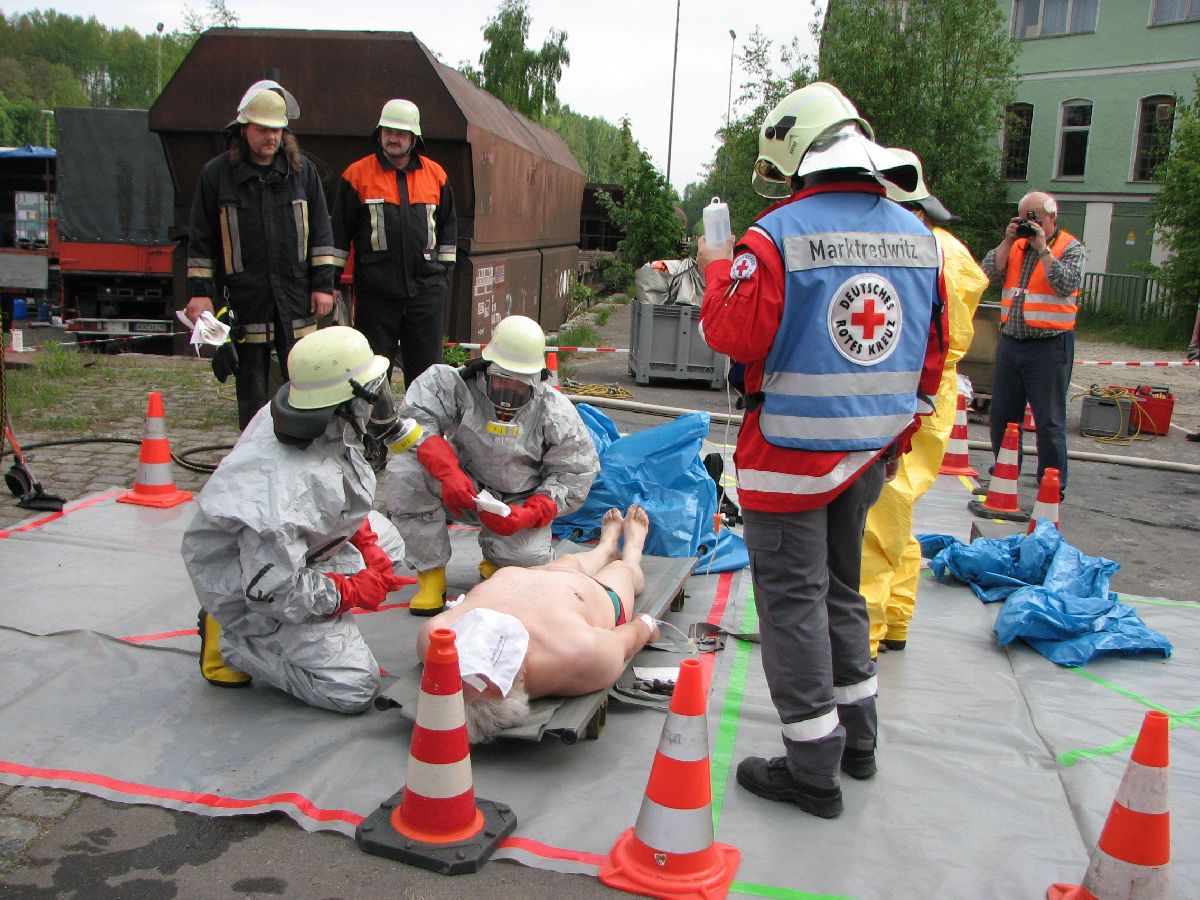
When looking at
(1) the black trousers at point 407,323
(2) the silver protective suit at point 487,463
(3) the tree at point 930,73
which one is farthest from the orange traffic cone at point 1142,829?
(3) the tree at point 930,73

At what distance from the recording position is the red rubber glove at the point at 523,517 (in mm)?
4273

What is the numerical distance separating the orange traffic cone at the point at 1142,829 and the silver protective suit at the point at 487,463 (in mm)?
2617

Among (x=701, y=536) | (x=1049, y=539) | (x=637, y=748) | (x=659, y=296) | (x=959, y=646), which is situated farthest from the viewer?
(x=659, y=296)

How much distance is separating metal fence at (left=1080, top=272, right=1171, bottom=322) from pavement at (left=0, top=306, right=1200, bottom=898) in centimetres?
1011

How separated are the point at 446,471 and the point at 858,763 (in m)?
2.00

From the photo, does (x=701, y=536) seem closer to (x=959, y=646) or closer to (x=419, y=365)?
(x=959, y=646)

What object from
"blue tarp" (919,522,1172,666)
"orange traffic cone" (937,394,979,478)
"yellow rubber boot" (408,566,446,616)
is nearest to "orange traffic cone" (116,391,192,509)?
"yellow rubber boot" (408,566,446,616)

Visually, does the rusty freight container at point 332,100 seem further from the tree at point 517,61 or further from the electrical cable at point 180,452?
the tree at point 517,61

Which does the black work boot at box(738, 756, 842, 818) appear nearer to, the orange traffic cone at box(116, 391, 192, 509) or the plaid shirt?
the orange traffic cone at box(116, 391, 192, 509)

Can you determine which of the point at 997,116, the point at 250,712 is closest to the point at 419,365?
the point at 250,712

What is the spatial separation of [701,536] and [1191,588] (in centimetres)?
254

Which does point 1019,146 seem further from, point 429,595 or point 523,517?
point 429,595

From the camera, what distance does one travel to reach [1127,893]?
2375 mm

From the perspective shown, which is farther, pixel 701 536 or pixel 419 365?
pixel 419 365
